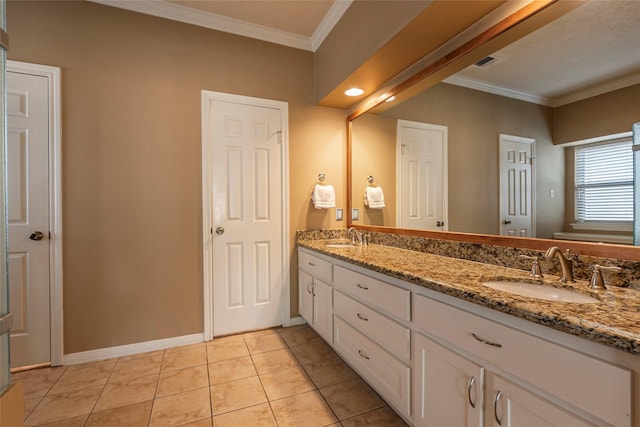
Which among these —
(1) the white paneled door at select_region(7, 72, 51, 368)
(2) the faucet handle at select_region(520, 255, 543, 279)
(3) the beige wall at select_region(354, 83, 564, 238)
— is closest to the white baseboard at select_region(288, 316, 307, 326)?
(3) the beige wall at select_region(354, 83, 564, 238)

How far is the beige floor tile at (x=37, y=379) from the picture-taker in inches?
70.0

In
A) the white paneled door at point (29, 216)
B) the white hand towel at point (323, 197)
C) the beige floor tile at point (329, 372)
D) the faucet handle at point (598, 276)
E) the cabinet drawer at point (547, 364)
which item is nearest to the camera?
the cabinet drawer at point (547, 364)

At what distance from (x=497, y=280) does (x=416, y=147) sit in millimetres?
1157

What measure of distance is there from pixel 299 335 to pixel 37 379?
1.80 metres

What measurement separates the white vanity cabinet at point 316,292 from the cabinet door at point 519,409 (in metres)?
1.22

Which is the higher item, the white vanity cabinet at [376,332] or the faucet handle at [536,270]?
the faucet handle at [536,270]

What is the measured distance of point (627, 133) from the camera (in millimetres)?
1099

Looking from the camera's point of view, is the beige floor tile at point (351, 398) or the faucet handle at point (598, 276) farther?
the beige floor tile at point (351, 398)

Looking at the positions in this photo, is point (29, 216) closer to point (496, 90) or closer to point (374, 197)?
point (374, 197)

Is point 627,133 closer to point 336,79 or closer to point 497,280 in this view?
point 497,280

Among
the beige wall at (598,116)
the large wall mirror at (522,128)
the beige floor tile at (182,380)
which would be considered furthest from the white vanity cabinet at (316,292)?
the beige wall at (598,116)

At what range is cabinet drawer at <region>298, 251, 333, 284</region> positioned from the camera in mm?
2133

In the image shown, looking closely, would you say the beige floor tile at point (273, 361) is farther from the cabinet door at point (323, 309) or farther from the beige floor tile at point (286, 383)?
the cabinet door at point (323, 309)

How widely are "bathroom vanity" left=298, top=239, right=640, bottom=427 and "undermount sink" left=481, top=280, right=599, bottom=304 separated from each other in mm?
24
